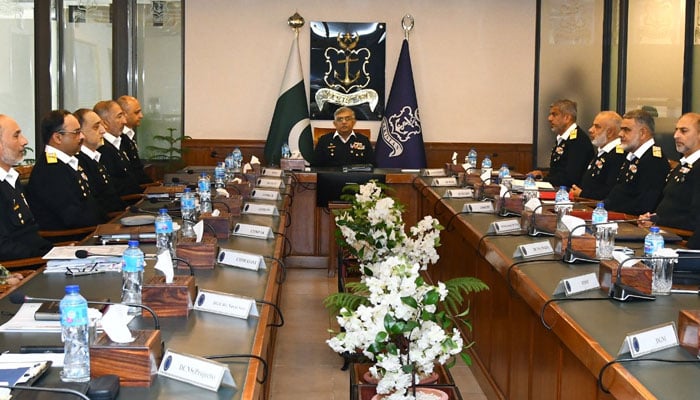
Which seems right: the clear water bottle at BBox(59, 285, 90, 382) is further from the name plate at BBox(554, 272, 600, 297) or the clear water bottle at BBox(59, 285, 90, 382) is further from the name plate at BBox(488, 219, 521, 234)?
the name plate at BBox(488, 219, 521, 234)

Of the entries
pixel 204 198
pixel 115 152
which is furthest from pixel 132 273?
pixel 115 152

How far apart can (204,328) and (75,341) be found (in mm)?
515

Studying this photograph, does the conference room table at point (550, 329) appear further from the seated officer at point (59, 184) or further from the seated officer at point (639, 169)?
the seated officer at point (59, 184)

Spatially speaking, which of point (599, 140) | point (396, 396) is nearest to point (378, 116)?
point (599, 140)

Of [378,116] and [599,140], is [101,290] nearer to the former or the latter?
[599,140]

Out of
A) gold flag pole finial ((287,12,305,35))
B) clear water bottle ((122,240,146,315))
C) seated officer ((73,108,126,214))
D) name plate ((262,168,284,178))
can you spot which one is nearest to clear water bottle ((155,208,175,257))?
clear water bottle ((122,240,146,315))

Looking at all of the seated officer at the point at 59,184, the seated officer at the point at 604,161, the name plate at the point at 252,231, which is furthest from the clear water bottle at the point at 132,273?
the seated officer at the point at 604,161

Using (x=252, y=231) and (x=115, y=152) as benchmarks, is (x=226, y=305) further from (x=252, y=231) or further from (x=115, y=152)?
(x=115, y=152)

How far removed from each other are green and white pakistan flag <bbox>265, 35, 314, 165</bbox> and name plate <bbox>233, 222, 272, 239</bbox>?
530 cm

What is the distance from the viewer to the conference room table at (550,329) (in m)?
2.29

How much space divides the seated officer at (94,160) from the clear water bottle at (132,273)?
351 centimetres

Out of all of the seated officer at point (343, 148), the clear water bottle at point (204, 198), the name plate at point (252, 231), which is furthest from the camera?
the seated officer at point (343, 148)

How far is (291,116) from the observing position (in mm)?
9586

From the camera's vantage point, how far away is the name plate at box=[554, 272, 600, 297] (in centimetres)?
308
